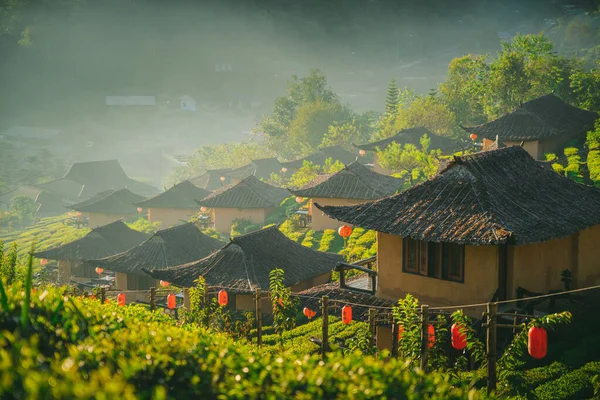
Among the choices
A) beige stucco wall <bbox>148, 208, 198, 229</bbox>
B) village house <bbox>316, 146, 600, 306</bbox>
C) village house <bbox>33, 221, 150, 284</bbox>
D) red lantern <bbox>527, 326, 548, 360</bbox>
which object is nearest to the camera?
red lantern <bbox>527, 326, 548, 360</bbox>

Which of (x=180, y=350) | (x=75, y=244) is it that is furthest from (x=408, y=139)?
(x=180, y=350)

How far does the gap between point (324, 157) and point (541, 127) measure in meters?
24.1

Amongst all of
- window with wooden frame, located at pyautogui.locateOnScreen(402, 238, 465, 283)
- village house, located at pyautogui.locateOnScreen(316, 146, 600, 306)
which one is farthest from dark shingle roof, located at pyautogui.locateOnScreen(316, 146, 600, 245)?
window with wooden frame, located at pyautogui.locateOnScreen(402, 238, 465, 283)

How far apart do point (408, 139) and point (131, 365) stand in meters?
42.2

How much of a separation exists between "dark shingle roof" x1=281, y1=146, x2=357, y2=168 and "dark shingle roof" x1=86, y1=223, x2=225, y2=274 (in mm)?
24287

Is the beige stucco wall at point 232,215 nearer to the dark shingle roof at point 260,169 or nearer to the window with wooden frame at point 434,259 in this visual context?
the dark shingle roof at point 260,169

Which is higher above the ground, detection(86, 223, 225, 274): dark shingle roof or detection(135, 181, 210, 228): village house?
detection(135, 181, 210, 228): village house

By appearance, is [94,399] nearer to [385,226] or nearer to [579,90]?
[385,226]

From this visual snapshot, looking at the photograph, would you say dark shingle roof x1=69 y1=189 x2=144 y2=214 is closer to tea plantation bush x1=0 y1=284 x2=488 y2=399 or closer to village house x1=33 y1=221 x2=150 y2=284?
village house x1=33 y1=221 x2=150 y2=284

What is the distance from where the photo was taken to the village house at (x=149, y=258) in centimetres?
2792

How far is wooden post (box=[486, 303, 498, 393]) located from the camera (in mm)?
10516

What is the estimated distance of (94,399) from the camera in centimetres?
499

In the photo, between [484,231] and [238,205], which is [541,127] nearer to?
[238,205]

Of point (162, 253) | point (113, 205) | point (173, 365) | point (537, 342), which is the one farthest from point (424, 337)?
point (113, 205)
